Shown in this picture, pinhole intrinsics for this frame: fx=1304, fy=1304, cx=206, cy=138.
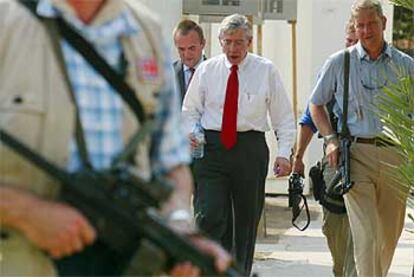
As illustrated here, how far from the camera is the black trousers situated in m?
8.24

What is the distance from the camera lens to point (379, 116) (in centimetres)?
764

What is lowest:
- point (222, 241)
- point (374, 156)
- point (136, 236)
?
point (222, 241)

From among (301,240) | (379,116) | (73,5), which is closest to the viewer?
(73,5)

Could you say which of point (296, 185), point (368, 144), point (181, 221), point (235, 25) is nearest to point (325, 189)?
point (296, 185)

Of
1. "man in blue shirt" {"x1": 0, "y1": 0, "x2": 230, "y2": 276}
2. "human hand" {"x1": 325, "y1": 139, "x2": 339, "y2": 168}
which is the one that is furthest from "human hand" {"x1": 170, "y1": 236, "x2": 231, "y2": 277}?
"human hand" {"x1": 325, "y1": 139, "x2": 339, "y2": 168}

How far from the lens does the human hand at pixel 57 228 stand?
3221 mm

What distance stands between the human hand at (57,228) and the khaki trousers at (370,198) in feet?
16.0

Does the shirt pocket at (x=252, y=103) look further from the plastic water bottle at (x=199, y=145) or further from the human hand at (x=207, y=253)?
the human hand at (x=207, y=253)

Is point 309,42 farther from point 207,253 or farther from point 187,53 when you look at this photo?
point 207,253

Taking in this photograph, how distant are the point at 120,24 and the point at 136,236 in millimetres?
621

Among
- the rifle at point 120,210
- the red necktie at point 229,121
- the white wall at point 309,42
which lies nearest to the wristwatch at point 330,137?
the red necktie at point 229,121

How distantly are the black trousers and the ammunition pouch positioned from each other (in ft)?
1.18

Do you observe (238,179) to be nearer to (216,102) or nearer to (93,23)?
(216,102)

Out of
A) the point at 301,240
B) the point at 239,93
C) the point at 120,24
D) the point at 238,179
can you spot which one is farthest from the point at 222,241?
the point at 120,24
